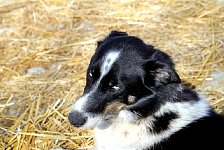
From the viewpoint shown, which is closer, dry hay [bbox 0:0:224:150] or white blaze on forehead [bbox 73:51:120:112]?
white blaze on forehead [bbox 73:51:120:112]

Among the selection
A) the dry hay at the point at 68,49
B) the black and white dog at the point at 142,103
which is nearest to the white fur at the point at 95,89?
the black and white dog at the point at 142,103

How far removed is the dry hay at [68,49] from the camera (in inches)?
184

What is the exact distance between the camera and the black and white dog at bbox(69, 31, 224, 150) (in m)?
3.37

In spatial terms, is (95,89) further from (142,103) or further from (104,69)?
(142,103)

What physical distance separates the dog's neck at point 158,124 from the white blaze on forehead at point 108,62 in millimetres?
388

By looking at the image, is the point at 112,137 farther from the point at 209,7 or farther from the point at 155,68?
the point at 209,7

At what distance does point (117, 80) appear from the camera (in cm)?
337

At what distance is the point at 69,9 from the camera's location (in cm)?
676

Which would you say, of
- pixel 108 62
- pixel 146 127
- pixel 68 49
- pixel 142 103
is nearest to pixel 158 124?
pixel 146 127

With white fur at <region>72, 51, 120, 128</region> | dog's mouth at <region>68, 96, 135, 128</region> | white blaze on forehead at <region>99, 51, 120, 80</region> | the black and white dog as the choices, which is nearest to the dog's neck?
the black and white dog

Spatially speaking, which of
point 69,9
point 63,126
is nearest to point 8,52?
point 69,9

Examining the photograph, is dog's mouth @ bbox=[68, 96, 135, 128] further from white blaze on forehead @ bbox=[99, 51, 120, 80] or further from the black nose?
white blaze on forehead @ bbox=[99, 51, 120, 80]

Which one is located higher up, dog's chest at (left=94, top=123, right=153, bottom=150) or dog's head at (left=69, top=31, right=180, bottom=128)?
dog's head at (left=69, top=31, right=180, bottom=128)

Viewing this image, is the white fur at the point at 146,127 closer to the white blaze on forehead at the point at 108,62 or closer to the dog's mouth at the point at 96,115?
the dog's mouth at the point at 96,115
